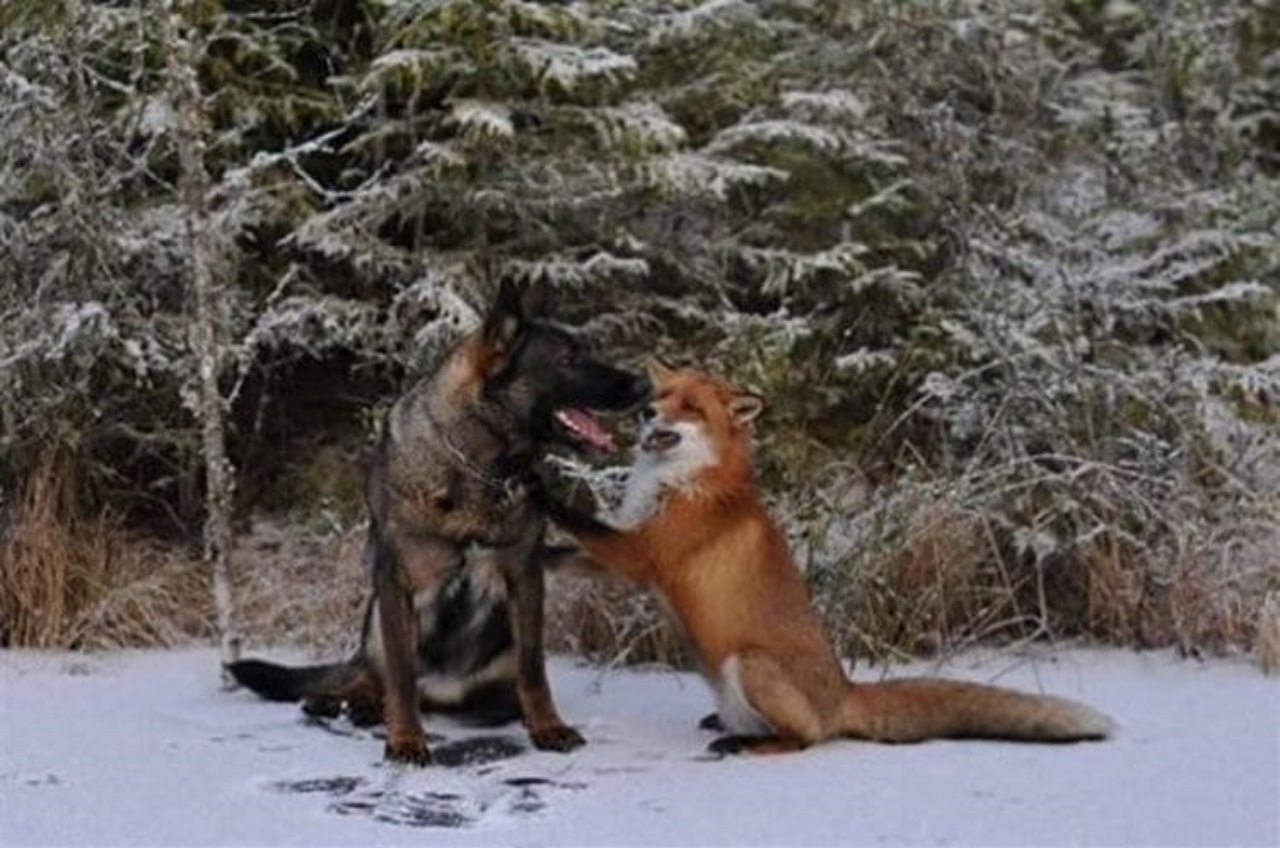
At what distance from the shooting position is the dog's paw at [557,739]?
559 cm

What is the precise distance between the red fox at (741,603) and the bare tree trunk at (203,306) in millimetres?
1552

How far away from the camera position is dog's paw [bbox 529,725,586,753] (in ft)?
18.3

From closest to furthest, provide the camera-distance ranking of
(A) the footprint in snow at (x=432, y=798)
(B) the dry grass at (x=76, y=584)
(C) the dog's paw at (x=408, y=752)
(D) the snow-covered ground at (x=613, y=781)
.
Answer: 1. (D) the snow-covered ground at (x=613, y=781)
2. (A) the footprint in snow at (x=432, y=798)
3. (C) the dog's paw at (x=408, y=752)
4. (B) the dry grass at (x=76, y=584)

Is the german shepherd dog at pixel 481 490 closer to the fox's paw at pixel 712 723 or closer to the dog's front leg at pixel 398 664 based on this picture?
the dog's front leg at pixel 398 664

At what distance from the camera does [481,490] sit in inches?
218

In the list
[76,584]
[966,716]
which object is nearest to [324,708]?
[76,584]

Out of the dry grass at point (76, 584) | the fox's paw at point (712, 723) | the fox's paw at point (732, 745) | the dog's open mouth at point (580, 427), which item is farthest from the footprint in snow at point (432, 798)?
the dry grass at point (76, 584)

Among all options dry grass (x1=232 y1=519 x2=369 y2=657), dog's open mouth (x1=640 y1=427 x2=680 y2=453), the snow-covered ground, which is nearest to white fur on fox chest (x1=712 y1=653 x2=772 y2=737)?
the snow-covered ground

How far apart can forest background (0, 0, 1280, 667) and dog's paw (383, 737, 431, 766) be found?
1.36 meters

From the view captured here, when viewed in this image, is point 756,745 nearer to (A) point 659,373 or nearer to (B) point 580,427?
(B) point 580,427

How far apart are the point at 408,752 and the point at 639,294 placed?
12.6 ft

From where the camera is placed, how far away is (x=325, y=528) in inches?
314

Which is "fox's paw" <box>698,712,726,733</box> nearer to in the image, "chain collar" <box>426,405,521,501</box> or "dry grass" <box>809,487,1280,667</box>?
"dry grass" <box>809,487,1280,667</box>

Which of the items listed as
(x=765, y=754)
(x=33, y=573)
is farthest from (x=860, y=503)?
(x=33, y=573)
